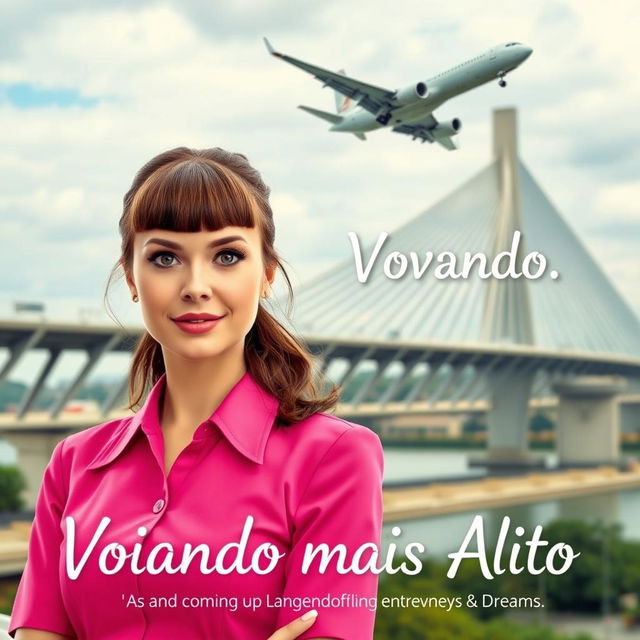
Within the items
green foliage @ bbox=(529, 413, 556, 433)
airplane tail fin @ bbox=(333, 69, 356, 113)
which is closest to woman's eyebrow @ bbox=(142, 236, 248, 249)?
airplane tail fin @ bbox=(333, 69, 356, 113)

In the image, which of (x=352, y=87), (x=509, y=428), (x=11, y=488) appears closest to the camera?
(x=352, y=87)

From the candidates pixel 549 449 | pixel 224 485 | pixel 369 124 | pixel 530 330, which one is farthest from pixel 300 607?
pixel 549 449

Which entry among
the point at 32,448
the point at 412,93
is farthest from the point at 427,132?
the point at 32,448

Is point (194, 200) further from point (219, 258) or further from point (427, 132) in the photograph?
point (427, 132)

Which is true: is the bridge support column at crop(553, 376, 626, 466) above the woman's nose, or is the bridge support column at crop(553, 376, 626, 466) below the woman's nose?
above

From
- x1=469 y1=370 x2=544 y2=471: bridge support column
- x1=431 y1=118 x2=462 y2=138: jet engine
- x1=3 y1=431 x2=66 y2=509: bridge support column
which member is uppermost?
x1=469 y1=370 x2=544 y2=471: bridge support column

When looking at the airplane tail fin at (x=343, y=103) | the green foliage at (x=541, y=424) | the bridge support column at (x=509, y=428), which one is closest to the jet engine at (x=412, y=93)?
the airplane tail fin at (x=343, y=103)

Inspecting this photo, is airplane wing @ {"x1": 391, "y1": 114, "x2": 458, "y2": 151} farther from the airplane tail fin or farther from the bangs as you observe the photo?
the bangs
